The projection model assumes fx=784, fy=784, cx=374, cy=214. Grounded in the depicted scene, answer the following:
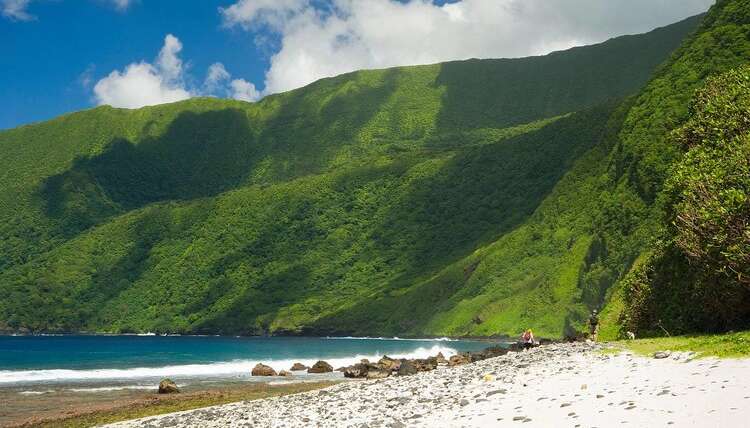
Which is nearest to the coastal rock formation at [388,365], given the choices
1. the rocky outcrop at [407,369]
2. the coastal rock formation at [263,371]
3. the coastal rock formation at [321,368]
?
the rocky outcrop at [407,369]

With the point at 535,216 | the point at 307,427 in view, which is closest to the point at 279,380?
the point at 307,427

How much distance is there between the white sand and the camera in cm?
1625

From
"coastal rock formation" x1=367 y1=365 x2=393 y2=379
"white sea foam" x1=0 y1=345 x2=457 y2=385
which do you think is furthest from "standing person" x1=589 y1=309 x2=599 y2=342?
"white sea foam" x1=0 y1=345 x2=457 y2=385

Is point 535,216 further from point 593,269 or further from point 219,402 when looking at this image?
point 219,402

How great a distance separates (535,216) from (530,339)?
4587 inches

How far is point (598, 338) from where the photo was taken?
147 feet

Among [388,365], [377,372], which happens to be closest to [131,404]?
[377,372]

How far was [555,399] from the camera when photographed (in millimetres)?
19797

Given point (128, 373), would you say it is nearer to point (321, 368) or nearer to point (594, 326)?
point (321, 368)

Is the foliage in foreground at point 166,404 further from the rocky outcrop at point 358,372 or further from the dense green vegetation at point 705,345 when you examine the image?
the dense green vegetation at point 705,345

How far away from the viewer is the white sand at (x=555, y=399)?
640 inches

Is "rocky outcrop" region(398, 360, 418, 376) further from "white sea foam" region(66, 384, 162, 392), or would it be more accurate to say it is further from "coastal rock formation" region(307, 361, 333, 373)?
"coastal rock formation" region(307, 361, 333, 373)

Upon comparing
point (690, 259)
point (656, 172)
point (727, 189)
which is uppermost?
point (656, 172)

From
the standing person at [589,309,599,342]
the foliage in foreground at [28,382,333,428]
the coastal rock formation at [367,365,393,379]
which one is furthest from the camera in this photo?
the coastal rock formation at [367,365,393,379]
